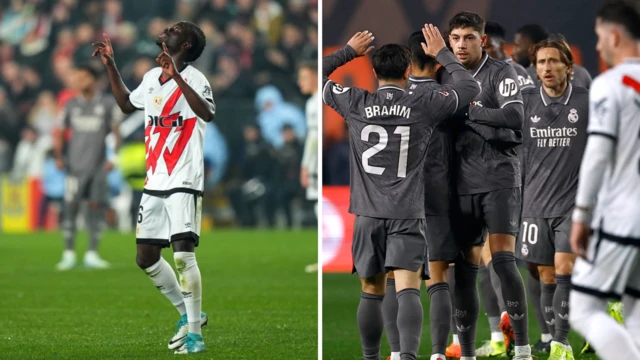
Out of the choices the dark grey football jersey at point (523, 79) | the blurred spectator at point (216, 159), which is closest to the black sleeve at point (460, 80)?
the dark grey football jersey at point (523, 79)

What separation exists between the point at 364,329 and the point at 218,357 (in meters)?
1.27

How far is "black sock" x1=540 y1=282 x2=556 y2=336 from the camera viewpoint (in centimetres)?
765

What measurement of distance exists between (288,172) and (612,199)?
16699 millimetres

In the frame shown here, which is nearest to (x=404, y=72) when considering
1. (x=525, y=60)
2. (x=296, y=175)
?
(x=525, y=60)

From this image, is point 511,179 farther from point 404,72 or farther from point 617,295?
point 617,295

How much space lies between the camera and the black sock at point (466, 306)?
273 inches

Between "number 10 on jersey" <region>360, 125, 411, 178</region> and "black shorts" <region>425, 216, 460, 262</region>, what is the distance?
0.70 metres

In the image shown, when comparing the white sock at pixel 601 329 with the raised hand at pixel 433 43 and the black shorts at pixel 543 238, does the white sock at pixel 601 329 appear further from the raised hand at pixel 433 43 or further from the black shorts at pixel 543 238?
the black shorts at pixel 543 238

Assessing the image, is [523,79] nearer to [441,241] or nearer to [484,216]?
[484,216]

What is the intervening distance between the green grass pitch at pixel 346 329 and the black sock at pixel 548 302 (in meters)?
0.25

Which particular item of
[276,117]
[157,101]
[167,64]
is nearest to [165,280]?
[157,101]

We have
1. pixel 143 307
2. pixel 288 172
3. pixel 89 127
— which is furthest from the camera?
pixel 288 172

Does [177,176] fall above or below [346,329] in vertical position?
above

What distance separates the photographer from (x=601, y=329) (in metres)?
4.87
